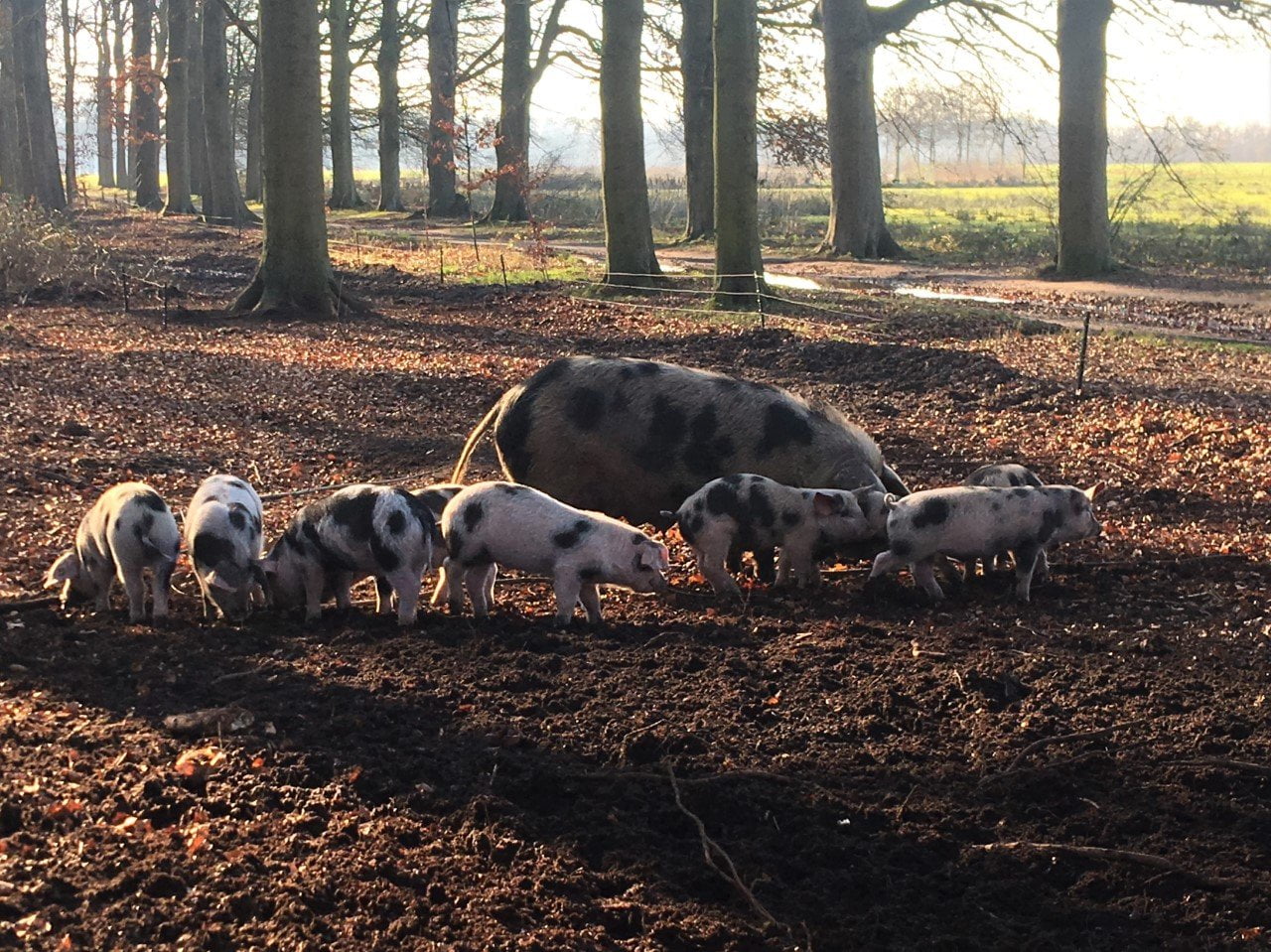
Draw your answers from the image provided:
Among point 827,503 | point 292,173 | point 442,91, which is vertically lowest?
point 827,503

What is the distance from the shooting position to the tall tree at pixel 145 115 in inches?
1944

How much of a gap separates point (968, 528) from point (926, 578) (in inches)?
14.1

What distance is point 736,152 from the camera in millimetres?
19391

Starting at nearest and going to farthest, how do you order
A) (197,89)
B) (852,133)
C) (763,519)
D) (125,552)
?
(125,552), (763,519), (852,133), (197,89)

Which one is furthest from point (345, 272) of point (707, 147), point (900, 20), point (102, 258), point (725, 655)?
point (725, 655)

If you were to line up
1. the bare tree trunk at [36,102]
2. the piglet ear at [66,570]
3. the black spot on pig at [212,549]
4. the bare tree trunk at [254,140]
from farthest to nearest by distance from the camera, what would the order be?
the bare tree trunk at [254,140], the bare tree trunk at [36,102], the piglet ear at [66,570], the black spot on pig at [212,549]

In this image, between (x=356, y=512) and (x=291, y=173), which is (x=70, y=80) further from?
(x=356, y=512)

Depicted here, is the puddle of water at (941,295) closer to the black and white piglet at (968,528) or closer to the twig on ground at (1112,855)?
the black and white piglet at (968,528)

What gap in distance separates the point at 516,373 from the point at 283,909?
1124 cm

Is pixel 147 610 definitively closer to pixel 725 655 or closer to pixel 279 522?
pixel 279 522

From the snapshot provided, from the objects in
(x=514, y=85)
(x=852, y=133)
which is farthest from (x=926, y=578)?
(x=514, y=85)

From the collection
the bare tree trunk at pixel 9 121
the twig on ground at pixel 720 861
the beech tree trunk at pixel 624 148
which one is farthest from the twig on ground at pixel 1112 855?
the bare tree trunk at pixel 9 121

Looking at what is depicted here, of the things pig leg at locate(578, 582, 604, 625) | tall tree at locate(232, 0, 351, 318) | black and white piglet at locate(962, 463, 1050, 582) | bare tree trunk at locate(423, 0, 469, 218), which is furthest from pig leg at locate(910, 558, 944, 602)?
Result: bare tree trunk at locate(423, 0, 469, 218)

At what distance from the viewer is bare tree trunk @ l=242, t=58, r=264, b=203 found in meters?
A: 44.2
